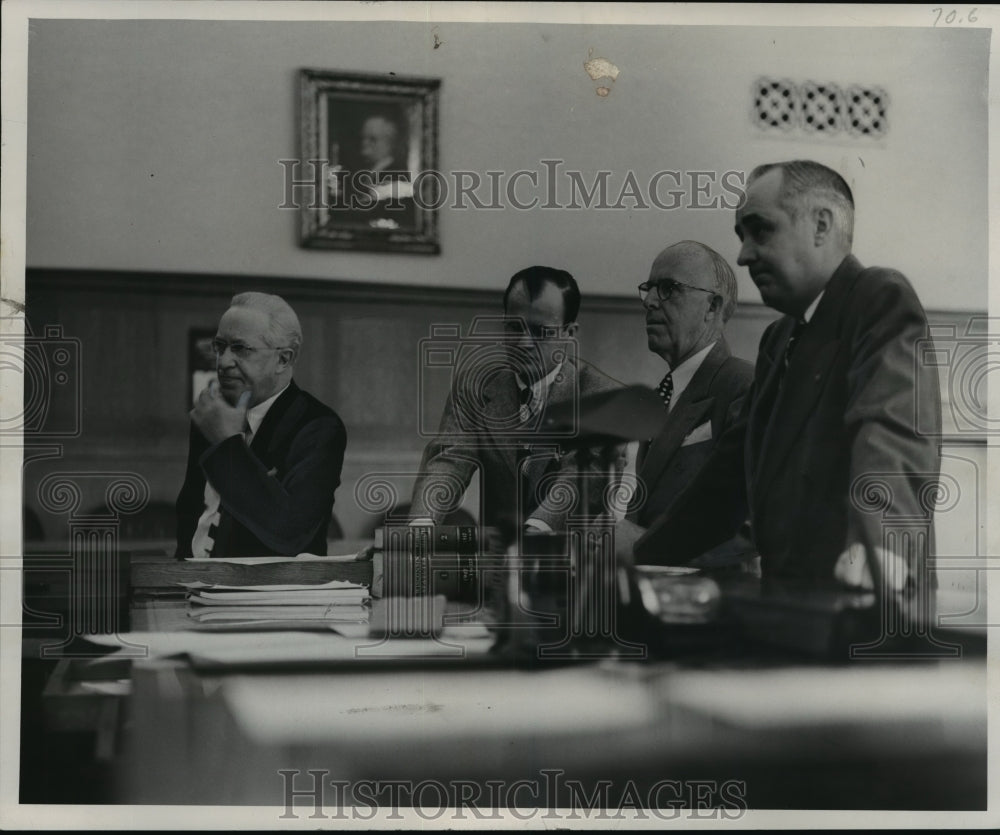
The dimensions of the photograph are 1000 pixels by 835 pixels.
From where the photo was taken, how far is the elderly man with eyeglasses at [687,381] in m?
3.46

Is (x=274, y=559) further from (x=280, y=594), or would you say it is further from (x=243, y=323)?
(x=243, y=323)

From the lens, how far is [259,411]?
3518 mm

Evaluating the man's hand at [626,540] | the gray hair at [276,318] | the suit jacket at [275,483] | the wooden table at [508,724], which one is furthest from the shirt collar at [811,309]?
the gray hair at [276,318]

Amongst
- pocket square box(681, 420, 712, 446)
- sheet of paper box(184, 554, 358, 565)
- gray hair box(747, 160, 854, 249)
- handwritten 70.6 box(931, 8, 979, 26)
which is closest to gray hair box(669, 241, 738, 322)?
gray hair box(747, 160, 854, 249)

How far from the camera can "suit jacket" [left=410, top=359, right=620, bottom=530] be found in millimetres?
3471

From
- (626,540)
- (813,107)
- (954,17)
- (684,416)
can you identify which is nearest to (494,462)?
(626,540)

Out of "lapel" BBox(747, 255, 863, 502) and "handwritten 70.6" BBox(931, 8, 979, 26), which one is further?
"handwritten 70.6" BBox(931, 8, 979, 26)

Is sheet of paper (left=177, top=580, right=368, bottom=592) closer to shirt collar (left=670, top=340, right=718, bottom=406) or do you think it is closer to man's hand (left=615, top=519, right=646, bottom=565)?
man's hand (left=615, top=519, right=646, bottom=565)

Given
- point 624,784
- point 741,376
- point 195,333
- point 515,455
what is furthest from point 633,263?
point 624,784

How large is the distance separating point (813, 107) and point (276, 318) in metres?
1.91

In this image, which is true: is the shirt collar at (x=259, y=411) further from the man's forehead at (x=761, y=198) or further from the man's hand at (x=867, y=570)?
the man's hand at (x=867, y=570)

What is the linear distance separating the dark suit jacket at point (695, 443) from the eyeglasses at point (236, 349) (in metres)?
1.29

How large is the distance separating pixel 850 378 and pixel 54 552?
2646 millimetres

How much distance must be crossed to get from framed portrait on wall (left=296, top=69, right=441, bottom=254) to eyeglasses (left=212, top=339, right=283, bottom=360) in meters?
0.39
